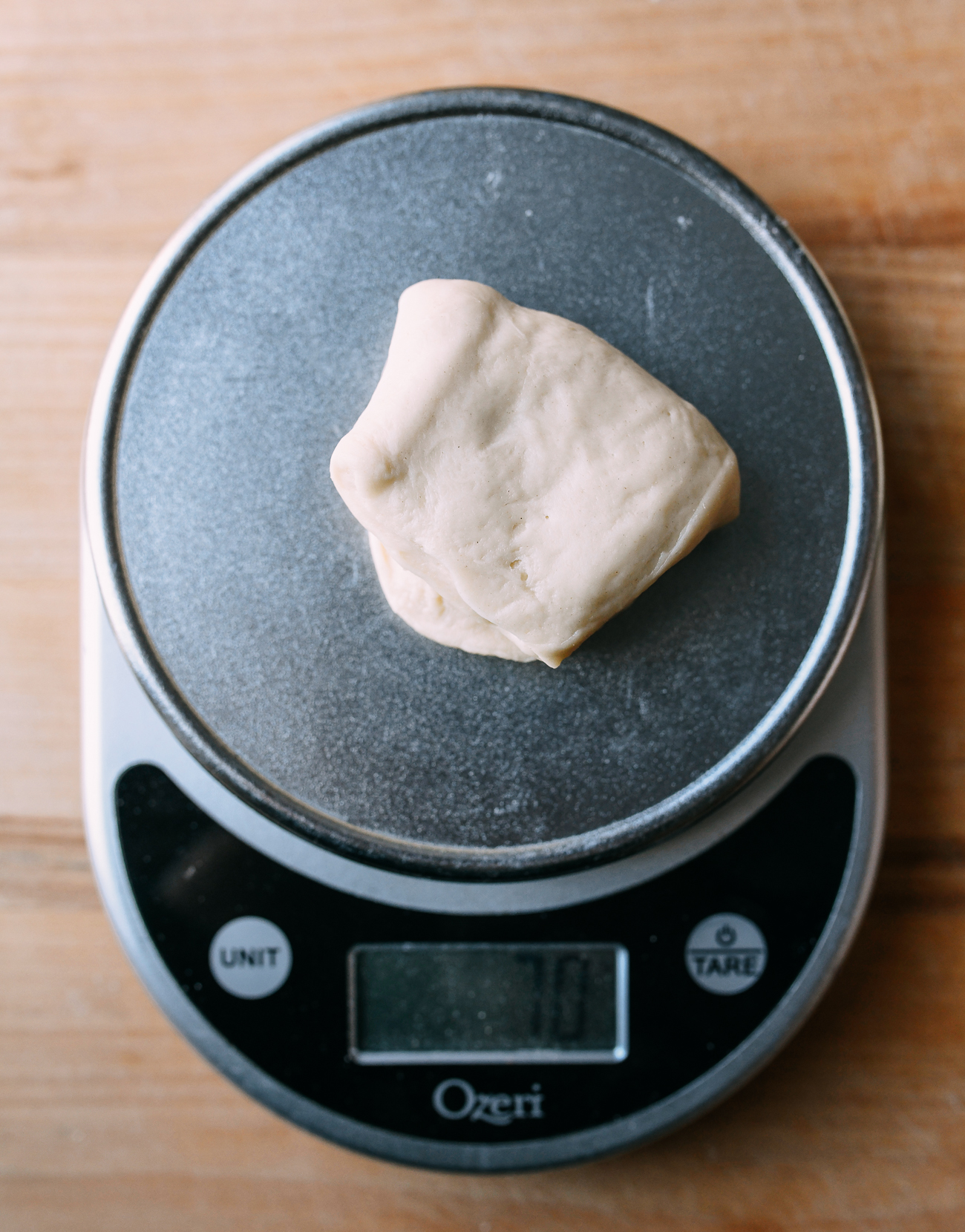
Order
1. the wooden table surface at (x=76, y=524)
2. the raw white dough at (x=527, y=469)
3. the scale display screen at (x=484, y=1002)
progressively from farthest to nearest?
the wooden table surface at (x=76, y=524) → the scale display screen at (x=484, y=1002) → the raw white dough at (x=527, y=469)

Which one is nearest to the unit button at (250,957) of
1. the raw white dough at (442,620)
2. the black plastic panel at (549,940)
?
the black plastic panel at (549,940)

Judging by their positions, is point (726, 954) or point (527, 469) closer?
point (527, 469)

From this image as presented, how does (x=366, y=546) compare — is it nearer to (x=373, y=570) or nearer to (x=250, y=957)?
(x=373, y=570)

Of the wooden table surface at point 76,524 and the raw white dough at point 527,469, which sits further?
the wooden table surface at point 76,524

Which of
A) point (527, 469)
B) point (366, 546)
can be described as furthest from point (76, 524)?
point (527, 469)

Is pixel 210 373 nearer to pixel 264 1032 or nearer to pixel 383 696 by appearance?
pixel 383 696

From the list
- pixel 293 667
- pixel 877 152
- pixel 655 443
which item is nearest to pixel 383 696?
pixel 293 667

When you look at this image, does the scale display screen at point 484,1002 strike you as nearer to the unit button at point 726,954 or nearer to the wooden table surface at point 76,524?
the unit button at point 726,954

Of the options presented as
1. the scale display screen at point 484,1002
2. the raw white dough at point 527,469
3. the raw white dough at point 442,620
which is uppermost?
the raw white dough at point 527,469
